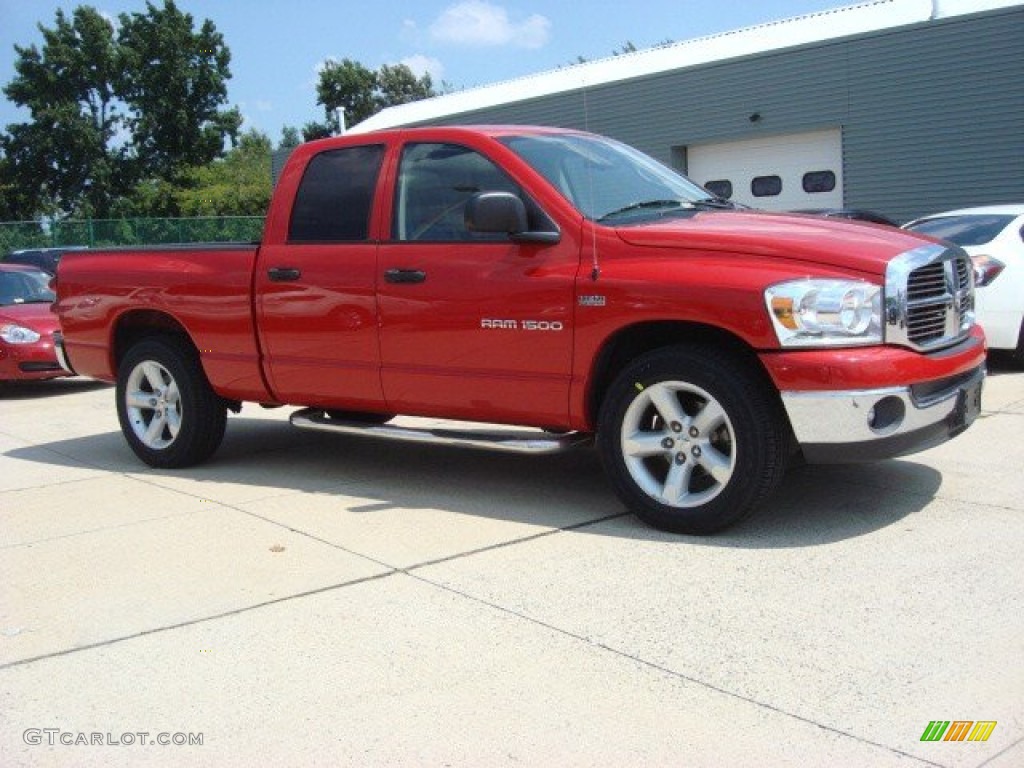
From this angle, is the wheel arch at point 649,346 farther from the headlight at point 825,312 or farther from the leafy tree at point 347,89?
the leafy tree at point 347,89

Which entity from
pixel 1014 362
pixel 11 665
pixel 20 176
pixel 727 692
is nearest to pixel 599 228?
pixel 727 692

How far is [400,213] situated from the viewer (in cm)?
593

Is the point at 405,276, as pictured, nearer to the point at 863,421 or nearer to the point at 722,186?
the point at 863,421

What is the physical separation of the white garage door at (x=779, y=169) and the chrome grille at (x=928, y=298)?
52.8ft

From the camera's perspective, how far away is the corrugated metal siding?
1812 cm

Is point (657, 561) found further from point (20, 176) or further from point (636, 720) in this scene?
point (20, 176)

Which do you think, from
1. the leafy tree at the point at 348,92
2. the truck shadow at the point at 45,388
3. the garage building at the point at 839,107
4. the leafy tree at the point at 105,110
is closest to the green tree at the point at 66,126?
the leafy tree at the point at 105,110

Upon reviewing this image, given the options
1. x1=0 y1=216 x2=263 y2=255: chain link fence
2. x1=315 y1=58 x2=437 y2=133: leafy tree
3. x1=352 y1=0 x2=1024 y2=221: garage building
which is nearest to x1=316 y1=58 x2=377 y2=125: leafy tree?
x1=315 y1=58 x2=437 y2=133: leafy tree

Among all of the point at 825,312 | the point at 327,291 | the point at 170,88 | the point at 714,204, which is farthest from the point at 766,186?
the point at 170,88

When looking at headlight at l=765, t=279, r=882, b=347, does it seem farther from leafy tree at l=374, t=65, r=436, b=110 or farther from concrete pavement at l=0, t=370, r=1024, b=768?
leafy tree at l=374, t=65, r=436, b=110

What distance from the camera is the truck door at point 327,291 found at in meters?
5.98

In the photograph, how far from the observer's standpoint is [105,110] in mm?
63688

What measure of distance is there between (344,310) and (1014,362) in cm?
721

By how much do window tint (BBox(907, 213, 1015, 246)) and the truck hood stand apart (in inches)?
190
